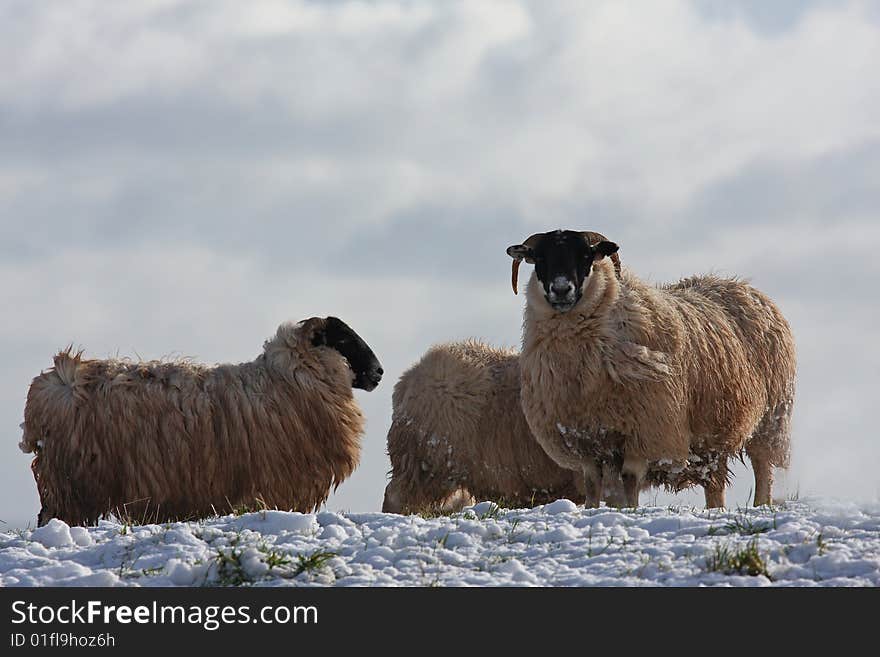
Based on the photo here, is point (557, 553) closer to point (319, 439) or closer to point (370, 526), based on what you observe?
point (370, 526)

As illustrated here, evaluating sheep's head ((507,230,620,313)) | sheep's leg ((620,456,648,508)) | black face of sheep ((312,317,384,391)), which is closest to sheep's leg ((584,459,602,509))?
sheep's leg ((620,456,648,508))

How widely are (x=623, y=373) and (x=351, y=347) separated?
2.87 metres

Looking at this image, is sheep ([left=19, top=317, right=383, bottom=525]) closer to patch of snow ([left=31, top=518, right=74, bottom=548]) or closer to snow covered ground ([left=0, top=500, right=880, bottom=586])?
patch of snow ([left=31, top=518, right=74, bottom=548])

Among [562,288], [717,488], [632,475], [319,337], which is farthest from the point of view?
[717,488]

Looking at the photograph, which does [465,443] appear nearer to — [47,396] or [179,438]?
[179,438]

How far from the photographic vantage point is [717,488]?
1193 centimetres

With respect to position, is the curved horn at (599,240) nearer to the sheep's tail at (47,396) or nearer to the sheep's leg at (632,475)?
the sheep's leg at (632,475)

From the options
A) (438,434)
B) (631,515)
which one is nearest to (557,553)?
(631,515)

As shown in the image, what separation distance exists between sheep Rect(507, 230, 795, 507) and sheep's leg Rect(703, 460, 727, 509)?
282mm

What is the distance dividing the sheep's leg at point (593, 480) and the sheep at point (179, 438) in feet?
7.58

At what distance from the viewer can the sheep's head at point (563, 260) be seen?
Answer: 33.7ft

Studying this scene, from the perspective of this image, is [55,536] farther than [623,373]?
No

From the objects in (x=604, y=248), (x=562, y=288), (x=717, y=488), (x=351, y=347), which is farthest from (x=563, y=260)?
(x=717, y=488)

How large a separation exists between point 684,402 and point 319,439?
3.40m
